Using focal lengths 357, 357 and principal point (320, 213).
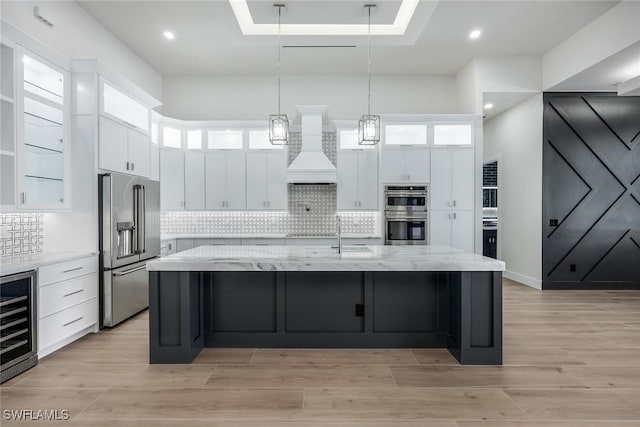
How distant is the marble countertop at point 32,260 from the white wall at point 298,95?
3643 mm

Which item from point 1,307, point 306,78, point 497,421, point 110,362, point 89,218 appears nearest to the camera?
point 497,421

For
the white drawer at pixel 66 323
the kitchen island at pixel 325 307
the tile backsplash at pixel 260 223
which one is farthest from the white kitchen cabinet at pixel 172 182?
the kitchen island at pixel 325 307

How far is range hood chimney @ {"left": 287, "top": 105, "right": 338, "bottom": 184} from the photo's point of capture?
5.54 metres

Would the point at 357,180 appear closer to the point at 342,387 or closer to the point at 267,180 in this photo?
the point at 267,180

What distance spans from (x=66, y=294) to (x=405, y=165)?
4.77 metres

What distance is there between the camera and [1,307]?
2.64 meters

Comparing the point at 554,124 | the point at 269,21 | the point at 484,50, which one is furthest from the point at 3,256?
the point at 554,124

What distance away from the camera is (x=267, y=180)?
615cm

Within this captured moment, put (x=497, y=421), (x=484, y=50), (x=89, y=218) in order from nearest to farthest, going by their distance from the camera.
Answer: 1. (x=497, y=421)
2. (x=89, y=218)
3. (x=484, y=50)

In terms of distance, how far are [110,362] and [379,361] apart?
224 centimetres

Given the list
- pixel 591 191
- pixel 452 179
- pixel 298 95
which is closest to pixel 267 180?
pixel 298 95

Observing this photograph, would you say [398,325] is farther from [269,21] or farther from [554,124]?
[554,124]

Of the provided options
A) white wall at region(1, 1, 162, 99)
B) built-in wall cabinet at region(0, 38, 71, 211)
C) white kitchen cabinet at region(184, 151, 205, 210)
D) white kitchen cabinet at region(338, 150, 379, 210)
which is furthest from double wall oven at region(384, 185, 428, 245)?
white wall at region(1, 1, 162, 99)

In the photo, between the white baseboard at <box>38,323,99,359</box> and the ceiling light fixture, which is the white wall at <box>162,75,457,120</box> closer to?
the ceiling light fixture
